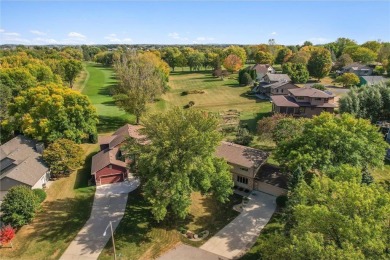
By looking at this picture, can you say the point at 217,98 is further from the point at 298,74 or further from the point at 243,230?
the point at 243,230

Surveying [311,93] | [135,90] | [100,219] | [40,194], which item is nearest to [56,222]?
[100,219]

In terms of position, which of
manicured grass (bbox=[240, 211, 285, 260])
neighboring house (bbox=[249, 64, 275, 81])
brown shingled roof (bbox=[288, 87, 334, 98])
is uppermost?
neighboring house (bbox=[249, 64, 275, 81])

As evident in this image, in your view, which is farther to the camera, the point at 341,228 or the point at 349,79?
the point at 349,79

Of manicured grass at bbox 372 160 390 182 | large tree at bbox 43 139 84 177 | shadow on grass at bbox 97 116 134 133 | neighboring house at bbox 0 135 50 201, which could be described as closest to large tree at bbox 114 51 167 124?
shadow on grass at bbox 97 116 134 133

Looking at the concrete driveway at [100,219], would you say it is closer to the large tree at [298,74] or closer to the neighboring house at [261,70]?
the large tree at [298,74]

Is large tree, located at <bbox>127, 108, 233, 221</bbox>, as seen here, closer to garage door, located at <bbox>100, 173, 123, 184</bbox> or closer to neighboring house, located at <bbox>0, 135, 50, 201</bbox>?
garage door, located at <bbox>100, 173, 123, 184</bbox>

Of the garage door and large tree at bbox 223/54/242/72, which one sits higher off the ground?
large tree at bbox 223/54/242/72

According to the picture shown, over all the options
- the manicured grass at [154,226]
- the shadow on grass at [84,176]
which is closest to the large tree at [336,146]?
the manicured grass at [154,226]
